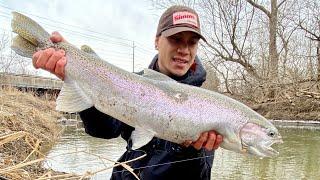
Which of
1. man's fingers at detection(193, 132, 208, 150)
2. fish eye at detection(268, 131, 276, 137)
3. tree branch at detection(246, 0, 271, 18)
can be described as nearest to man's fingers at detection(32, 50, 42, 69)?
man's fingers at detection(193, 132, 208, 150)

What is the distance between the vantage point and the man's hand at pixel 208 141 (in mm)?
2307

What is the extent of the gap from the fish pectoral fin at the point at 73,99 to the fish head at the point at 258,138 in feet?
2.81

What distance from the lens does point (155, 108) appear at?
7.57 feet

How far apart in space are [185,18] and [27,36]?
1.00 meters

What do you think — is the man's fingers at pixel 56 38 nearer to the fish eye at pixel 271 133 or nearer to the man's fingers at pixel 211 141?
the man's fingers at pixel 211 141

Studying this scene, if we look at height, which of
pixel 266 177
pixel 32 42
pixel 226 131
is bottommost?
pixel 266 177

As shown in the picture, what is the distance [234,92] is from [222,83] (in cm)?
107

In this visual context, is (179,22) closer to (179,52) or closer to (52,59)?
(179,52)

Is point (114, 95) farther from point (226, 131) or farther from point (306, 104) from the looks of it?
point (306, 104)

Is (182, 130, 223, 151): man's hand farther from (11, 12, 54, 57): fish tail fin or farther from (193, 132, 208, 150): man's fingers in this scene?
(11, 12, 54, 57): fish tail fin

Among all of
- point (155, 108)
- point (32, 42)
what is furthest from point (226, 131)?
point (32, 42)

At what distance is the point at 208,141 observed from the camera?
2.34m

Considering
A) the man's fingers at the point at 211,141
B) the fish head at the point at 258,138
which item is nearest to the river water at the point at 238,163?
the man's fingers at the point at 211,141

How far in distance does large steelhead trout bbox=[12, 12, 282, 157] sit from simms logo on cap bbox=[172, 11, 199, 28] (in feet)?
1.73
